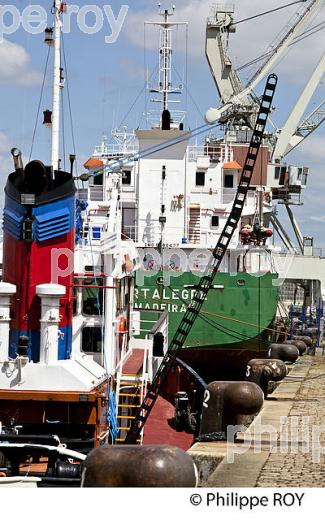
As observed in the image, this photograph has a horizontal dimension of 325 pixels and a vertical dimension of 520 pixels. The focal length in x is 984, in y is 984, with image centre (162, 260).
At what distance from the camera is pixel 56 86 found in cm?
1563

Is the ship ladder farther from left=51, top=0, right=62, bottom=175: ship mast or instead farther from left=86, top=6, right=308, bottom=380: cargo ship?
left=86, top=6, right=308, bottom=380: cargo ship

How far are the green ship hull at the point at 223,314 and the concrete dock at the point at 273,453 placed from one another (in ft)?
45.4

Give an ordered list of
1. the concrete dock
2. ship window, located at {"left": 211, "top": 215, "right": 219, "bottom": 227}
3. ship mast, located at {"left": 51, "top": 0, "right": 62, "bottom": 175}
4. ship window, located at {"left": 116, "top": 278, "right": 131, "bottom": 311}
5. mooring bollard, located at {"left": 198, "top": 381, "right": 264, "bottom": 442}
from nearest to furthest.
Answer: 1. the concrete dock
2. mooring bollard, located at {"left": 198, "top": 381, "right": 264, "bottom": 442}
3. ship mast, located at {"left": 51, "top": 0, "right": 62, "bottom": 175}
4. ship window, located at {"left": 116, "top": 278, "right": 131, "bottom": 311}
5. ship window, located at {"left": 211, "top": 215, "right": 219, "bottom": 227}

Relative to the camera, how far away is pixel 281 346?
28.2 metres

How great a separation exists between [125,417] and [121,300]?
9.85 feet

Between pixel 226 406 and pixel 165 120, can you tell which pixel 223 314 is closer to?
pixel 165 120

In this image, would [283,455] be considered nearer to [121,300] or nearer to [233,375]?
[121,300]

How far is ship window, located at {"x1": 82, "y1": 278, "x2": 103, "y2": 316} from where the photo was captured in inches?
652

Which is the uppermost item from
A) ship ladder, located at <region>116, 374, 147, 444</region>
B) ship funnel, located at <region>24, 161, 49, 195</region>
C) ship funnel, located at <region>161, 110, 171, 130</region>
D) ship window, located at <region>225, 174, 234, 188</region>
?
ship funnel, located at <region>161, 110, 171, 130</region>

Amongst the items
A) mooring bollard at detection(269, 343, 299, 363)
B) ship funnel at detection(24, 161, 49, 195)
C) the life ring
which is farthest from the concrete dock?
mooring bollard at detection(269, 343, 299, 363)

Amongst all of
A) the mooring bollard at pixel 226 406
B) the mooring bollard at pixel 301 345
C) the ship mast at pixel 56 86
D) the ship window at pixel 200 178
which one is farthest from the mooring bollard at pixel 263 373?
the ship window at pixel 200 178

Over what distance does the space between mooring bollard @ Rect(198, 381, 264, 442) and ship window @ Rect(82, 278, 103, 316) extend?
2657 mm

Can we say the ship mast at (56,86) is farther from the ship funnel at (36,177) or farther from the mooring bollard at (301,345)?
the mooring bollard at (301,345)

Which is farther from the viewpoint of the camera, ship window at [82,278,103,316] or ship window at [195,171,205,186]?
ship window at [195,171,205,186]
